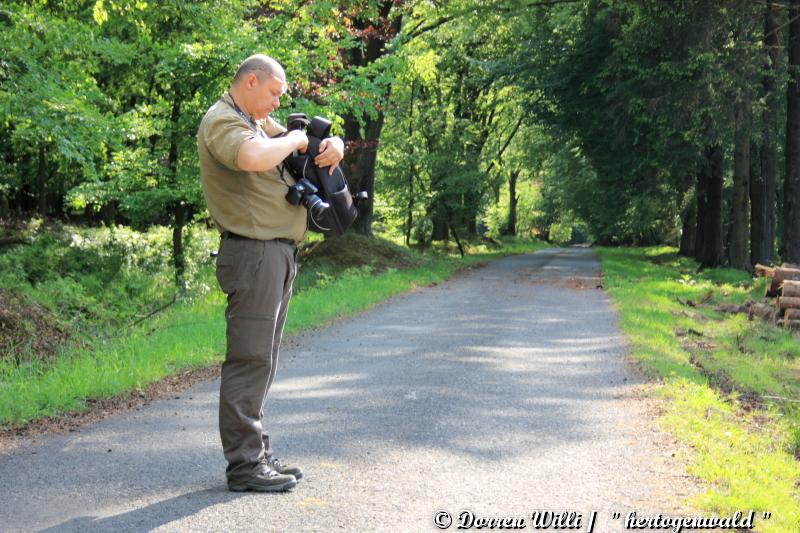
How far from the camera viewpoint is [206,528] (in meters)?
3.74

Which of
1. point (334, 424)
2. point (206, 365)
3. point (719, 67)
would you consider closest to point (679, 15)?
point (719, 67)

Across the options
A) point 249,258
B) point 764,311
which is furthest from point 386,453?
point 764,311

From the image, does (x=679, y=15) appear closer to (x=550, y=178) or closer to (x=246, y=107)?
(x=246, y=107)

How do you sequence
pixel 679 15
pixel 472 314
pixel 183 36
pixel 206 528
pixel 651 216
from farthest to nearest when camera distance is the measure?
pixel 651 216 → pixel 679 15 → pixel 183 36 → pixel 472 314 → pixel 206 528

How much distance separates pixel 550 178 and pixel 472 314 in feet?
121

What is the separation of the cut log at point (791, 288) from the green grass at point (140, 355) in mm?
6829

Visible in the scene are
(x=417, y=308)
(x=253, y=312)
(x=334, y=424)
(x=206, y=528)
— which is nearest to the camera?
(x=206, y=528)

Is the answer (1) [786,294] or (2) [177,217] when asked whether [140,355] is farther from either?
(1) [786,294]

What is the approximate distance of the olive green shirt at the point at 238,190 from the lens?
13.7ft

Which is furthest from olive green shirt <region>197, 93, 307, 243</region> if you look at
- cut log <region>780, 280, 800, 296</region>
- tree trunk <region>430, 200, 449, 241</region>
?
tree trunk <region>430, 200, 449, 241</region>

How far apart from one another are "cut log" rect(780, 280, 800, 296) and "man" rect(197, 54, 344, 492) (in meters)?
11.6

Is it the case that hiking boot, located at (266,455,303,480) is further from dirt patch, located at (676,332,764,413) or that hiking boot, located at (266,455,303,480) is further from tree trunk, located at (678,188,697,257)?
tree trunk, located at (678,188,697,257)

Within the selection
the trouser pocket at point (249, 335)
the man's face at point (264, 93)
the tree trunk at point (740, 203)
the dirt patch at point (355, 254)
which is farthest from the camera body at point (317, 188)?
the tree trunk at point (740, 203)

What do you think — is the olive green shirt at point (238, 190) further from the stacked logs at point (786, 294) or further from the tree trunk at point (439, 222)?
the tree trunk at point (439, 222)
